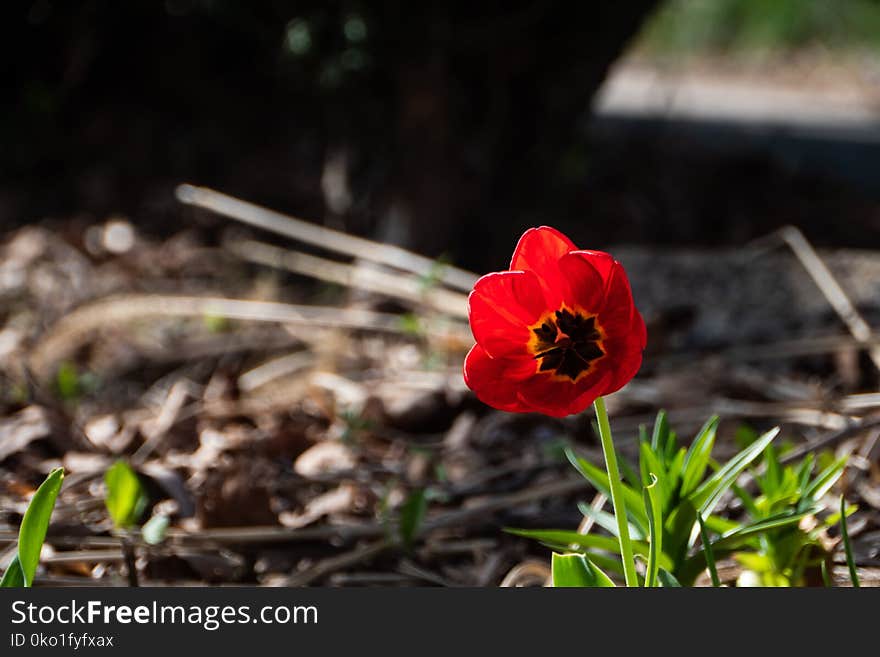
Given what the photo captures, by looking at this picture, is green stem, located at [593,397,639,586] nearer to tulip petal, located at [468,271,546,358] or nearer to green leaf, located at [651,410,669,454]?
tulip petal, located at [468,271,546,358]

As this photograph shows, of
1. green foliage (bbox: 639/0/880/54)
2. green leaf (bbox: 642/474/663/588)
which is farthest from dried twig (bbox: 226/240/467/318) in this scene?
green foliage (bbox: 639/0/880/54)

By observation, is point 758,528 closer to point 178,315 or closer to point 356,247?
point 356,247

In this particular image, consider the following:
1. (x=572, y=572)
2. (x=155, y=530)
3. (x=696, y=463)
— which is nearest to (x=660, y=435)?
(x=696, y=463)

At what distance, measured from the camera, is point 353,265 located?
12.5 feet

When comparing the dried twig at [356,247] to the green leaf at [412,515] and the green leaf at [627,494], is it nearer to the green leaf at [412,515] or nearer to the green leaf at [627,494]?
the green leaf at [412,515]

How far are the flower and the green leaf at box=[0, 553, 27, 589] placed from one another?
545mm

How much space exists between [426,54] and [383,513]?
2.06 metres

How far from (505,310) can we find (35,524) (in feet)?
1.90

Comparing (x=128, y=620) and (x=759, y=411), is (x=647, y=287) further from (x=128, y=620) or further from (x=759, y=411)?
(x=128, y=620)

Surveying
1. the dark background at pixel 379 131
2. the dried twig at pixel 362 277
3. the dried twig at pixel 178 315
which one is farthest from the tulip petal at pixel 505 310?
the dark background at pixel 379 131

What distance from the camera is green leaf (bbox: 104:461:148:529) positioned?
1.73 metres

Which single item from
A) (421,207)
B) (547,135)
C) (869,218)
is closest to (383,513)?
(421,207)

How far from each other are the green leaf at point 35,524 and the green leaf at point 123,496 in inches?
20.0

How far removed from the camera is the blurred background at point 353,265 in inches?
75.9
